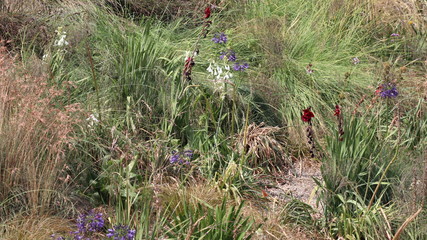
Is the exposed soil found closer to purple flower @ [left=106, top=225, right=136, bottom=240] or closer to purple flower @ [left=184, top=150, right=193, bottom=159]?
purple flower @ [left=184, top=150, right=193, bottom=159]

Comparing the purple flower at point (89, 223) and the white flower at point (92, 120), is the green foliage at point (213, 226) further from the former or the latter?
the white flower at point (92, 120)

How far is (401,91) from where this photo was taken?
568 cm

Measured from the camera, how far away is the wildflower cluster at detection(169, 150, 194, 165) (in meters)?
4.26

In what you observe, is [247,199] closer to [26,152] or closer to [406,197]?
[406,197]

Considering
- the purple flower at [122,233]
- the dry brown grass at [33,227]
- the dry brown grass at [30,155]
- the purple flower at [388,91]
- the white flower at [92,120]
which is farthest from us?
the white flower at [92,120]

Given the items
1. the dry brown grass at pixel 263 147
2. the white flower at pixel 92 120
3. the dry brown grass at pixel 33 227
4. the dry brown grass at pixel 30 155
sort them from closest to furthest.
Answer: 1. the dry brown grass at pixel 33 227
2. the dry brown grass at pixel 30 155
3. the white flower at pixel 92 120
4. the dry brown grass at pixel 263 147

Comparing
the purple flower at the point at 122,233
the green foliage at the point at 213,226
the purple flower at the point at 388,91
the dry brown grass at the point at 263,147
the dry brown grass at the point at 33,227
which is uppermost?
the purple flower at the point at 388,91

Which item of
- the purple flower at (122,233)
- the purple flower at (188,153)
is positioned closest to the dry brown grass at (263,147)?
the purple flower at (188,153)

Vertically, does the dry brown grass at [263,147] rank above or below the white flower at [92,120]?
below

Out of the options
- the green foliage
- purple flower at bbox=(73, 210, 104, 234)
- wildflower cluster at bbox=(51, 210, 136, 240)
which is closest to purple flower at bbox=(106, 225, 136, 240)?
wildflower cluster at bbox=(51, 210, 136, 240)

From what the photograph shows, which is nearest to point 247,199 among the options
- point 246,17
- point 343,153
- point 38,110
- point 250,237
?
point 343,153

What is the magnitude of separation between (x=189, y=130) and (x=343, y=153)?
1.23 m

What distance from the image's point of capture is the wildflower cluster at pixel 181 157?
14.0 feet

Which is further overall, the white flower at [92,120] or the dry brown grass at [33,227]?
the white flower at [92,120]
